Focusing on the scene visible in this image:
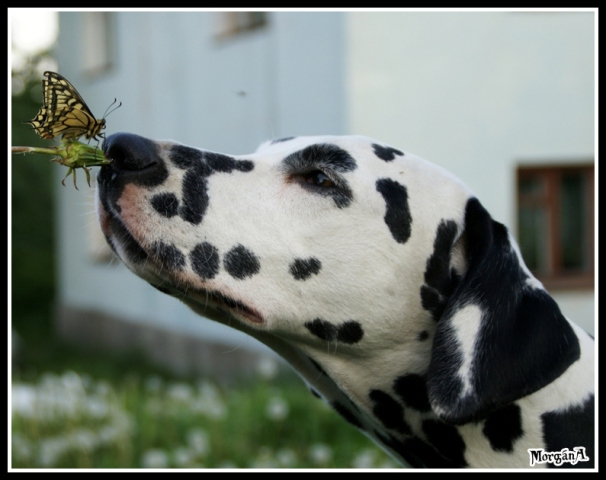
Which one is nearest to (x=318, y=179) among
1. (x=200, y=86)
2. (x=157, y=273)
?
(x=157, y=273)

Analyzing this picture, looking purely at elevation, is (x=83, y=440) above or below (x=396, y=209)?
below

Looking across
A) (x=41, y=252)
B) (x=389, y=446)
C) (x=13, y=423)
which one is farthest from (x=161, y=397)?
(x=41, y=252)

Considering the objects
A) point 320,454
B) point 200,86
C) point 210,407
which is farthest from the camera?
point 200,86

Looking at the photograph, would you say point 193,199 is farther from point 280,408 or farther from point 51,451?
point 51,451

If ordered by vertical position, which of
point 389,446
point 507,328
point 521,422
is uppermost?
point 507,328

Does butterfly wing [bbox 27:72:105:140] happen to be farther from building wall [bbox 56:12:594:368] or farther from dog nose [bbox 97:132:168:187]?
building wall [bbox 56:12:594:368]

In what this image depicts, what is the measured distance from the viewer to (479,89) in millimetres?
8953

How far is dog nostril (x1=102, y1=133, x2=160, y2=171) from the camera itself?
229 centimetres

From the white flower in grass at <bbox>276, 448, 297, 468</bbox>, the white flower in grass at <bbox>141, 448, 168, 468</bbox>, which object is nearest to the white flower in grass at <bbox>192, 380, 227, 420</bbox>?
the white flower in grass at <bbox>141, 448, 168, 468</bbox>

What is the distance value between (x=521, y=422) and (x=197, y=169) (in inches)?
55.7

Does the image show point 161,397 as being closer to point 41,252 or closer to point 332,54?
point 332,54

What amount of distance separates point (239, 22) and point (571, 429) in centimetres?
996

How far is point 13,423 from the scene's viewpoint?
594cm

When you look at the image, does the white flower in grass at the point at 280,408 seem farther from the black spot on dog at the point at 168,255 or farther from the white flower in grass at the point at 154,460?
the black spot on dog at the point at 168,255
